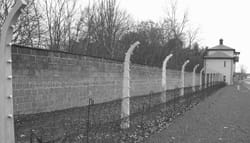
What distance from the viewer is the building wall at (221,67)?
5184 cm

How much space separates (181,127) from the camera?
20.4ft

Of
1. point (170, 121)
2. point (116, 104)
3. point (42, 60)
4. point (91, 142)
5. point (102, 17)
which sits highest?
point (102, 17)

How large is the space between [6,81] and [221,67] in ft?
185

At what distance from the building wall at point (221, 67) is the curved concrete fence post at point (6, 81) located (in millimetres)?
53419

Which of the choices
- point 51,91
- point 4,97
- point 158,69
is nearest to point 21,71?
point 51,91

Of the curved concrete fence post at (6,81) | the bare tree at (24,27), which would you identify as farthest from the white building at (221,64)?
the curved concrete fence post at (6,81)

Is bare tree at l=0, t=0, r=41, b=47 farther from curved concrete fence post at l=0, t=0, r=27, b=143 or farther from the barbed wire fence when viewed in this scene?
curved concrete fence post at l=0, t=0, r=27, b=143

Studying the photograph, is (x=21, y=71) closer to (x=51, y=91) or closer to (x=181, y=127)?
(x=51, y=91)

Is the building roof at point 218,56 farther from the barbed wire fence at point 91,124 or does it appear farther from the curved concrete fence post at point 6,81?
the curved concrete fence post at point 6,81

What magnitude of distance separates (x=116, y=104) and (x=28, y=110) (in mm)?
2022

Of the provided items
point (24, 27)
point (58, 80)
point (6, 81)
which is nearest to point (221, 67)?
point (24, 27)

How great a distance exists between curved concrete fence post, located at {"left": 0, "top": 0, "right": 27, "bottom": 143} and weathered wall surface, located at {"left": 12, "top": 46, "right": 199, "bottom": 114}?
9.97 ft

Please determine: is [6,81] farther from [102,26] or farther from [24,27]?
[102,26]

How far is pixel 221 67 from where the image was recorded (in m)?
53.2
